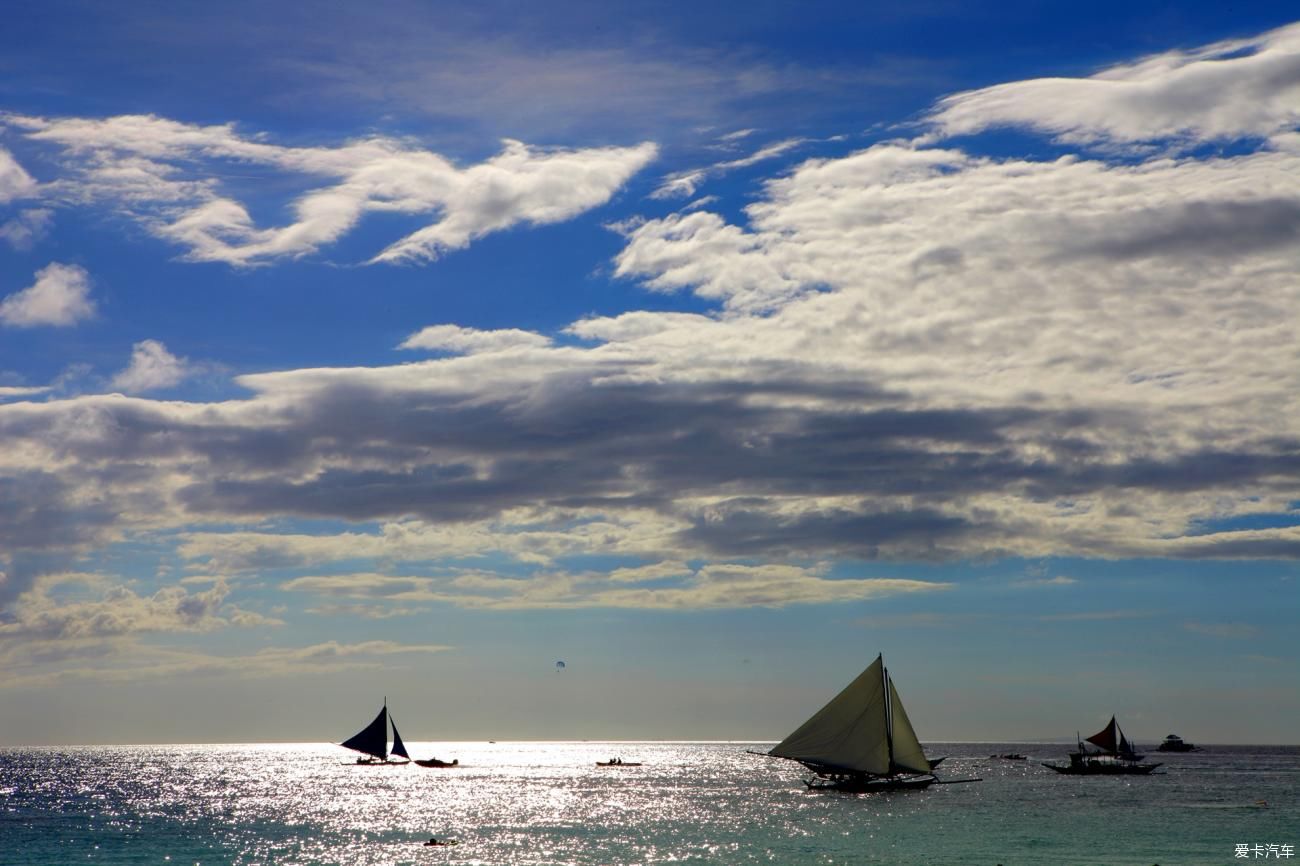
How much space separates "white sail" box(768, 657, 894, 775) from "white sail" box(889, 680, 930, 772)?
5.50 ft

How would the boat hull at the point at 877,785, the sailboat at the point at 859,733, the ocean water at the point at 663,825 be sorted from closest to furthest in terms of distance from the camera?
1. the ocean water at the point at 663,825
2. the sailboat at the point at 859,733
3. the boat hull at the point at 877,785

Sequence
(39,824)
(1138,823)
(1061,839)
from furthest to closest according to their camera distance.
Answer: (39,824)
(1138,823)
(1061,839)

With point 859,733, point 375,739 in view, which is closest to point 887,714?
point 859,733

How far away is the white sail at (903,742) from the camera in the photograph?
391 ft

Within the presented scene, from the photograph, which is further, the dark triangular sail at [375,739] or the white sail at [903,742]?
the dark triangular sail at [375,739]

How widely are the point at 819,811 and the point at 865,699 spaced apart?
1305 centimetres

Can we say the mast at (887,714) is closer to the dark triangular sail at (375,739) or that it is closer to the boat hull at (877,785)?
the boat hull at (877,785)

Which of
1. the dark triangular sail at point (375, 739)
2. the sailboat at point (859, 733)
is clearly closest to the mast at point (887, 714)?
the sailboat at point (859, 733)

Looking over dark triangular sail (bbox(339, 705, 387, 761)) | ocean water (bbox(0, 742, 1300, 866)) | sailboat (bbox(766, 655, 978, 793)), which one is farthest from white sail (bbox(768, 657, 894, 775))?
dark triangular sail (bbox(339, 705, 387, 761))

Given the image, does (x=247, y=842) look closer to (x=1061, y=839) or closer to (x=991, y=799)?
(x=1061, y=839)

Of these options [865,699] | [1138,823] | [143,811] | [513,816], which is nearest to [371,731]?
[143,811]

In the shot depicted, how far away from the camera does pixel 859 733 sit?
117000 millimetres

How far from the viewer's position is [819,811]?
12150 centimetres

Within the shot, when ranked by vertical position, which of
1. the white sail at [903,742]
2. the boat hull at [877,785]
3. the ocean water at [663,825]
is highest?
the white sail at [903,742]
